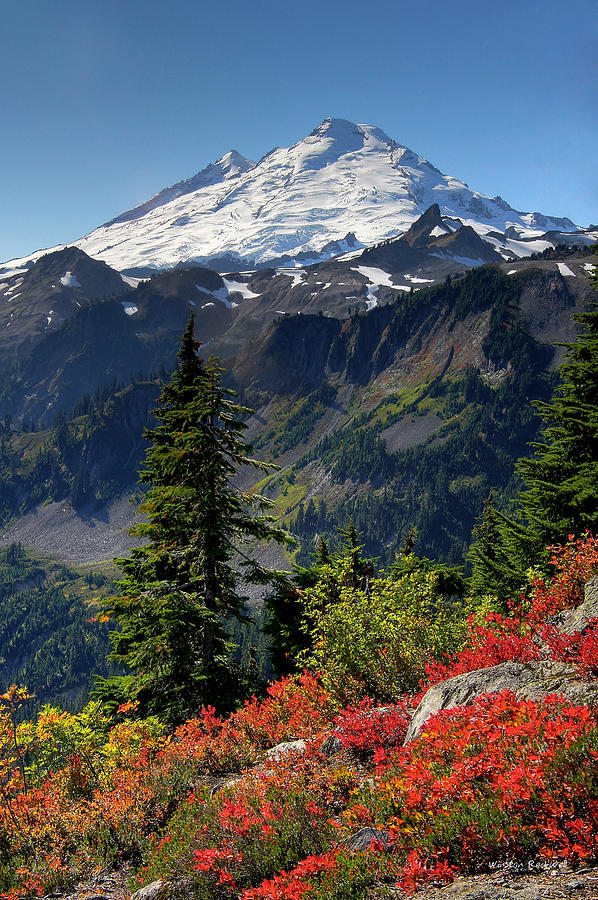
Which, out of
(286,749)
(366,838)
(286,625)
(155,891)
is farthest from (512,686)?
(286,625)

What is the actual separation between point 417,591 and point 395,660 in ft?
8.37

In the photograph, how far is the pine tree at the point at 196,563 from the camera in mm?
17094

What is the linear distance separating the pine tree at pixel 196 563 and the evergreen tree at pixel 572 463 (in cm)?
1199

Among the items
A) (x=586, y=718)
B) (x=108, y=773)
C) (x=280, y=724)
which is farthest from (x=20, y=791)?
(x=586, y=718)

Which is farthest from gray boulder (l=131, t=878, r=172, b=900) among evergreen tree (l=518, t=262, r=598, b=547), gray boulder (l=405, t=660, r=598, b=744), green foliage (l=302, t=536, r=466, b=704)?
evergreen tree (l=518, t=262, r=598, b=547)

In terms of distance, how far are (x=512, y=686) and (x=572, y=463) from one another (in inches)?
671

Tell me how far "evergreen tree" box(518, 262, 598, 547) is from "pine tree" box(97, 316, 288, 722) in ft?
39.3

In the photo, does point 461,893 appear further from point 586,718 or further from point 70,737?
point 70,737

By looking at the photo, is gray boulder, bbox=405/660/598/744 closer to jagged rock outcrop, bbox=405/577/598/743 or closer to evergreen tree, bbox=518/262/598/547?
jagged rock outcrop, bbox=405/577/598/743

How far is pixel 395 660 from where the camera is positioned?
1147cm

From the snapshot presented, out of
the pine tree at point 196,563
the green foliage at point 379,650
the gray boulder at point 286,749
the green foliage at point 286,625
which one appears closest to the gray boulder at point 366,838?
the gray boulder at point 286,749

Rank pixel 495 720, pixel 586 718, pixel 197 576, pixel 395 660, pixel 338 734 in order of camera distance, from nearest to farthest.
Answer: pixel 586 718
pixel 495 720
pixel 338 734
pixel 395 660
pixel 197 576

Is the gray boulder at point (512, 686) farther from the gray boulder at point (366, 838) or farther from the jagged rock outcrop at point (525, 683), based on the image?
the gray boulder at point (366, 838)

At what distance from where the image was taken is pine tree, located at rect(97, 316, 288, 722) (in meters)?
17.1
